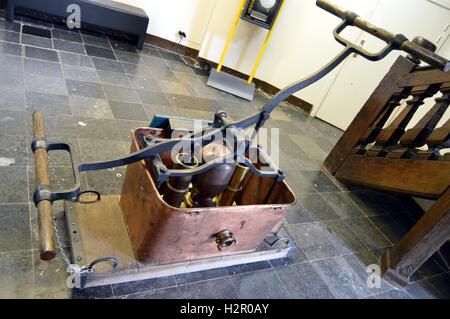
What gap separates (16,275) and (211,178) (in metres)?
0.87

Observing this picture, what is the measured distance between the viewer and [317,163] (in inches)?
123

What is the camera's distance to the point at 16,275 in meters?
1.32

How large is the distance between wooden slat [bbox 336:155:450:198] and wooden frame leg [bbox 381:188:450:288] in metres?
0.19

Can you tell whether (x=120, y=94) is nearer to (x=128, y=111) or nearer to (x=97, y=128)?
(x=128, y=111)

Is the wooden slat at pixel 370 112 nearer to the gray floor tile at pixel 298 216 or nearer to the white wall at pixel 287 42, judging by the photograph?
the gray floor tile at pixel 298 216

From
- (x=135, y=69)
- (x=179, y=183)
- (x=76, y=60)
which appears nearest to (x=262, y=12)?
(x=135, y=69)

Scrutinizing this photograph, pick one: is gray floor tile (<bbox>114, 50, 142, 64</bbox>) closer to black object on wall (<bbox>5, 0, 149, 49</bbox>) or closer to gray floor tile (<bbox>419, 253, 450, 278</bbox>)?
black object on wall (<bbox>5, 0, 149, 49</bbox>)

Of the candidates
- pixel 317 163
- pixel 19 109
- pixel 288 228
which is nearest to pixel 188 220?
pixel 288 228

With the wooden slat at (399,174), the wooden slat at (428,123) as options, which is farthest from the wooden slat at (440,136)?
the wooden slat at (399,174)

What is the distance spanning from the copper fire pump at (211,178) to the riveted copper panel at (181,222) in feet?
0.49

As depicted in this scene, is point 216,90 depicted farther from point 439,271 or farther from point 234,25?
point 439,271

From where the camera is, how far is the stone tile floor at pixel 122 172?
1.51 metres

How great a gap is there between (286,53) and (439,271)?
2.87 meters

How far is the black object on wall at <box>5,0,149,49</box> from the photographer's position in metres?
3.32
